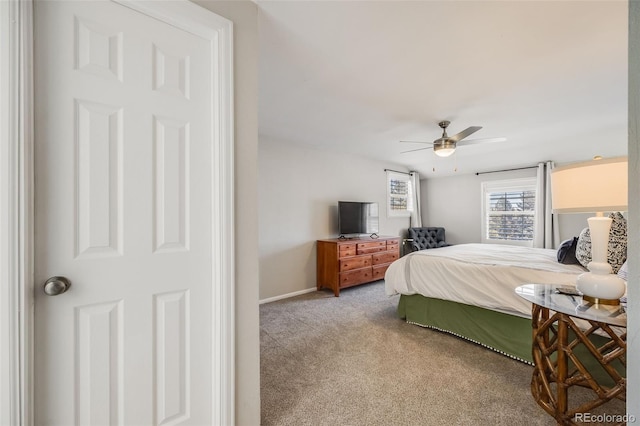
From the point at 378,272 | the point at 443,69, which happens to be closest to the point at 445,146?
the point at 443,69

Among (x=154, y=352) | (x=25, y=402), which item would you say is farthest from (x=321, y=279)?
(x=25, y=402)

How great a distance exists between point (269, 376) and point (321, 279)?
7.40 feet

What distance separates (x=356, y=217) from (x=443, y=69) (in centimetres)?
280

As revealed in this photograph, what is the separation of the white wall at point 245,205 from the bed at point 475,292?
1.93 metres

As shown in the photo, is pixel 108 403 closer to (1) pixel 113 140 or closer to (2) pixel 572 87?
(1) pixel 113 140

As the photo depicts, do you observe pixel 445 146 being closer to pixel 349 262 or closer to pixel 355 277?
pixel 349 262

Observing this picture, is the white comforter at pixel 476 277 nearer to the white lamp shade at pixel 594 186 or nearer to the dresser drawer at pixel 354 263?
the white lamp shade at pixel 594 186

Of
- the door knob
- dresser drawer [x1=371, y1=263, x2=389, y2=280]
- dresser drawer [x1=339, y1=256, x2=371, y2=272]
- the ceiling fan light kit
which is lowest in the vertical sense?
dresser drawer [x1=371, y1=263, x2=389, y2=280]

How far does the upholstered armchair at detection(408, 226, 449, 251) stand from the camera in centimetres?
536

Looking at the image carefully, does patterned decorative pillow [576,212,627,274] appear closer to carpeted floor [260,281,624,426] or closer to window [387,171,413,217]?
carpeted floor [260,281,624,426]

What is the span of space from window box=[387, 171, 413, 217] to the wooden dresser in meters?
1.25

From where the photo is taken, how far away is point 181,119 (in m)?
1.18

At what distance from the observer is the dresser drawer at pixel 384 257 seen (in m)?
4.43

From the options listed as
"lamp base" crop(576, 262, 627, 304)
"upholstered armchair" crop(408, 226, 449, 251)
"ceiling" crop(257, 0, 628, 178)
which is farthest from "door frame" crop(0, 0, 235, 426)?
"upholstered armchair" crop(408, 226, 449, 251)
